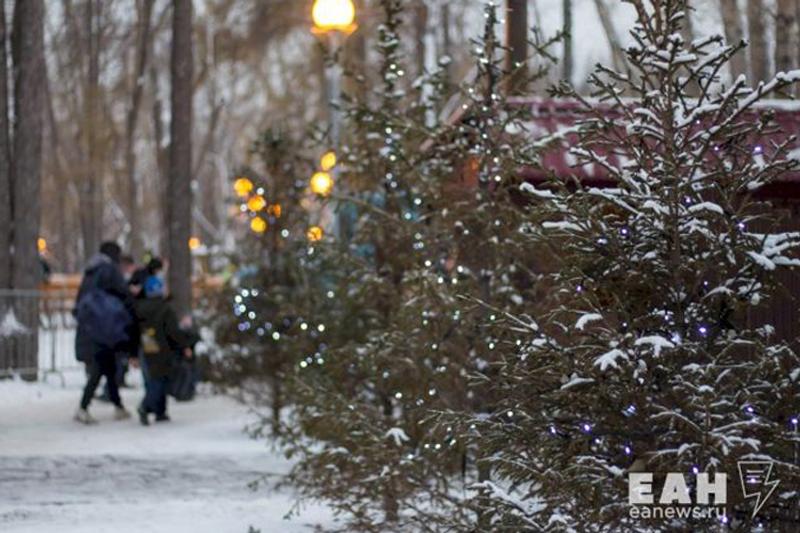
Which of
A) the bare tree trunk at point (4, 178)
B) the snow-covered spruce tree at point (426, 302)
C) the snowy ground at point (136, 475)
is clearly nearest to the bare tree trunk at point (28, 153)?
the bare tree trunk at point (4, 178)

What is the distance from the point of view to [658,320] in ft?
25.3

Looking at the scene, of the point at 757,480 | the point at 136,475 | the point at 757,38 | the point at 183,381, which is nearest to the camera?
the point at 757,480

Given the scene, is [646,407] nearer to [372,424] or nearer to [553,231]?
[553,231]

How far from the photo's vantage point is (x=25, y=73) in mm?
24297

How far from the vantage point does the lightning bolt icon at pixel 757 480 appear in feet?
24.2

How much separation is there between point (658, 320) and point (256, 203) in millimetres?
10660

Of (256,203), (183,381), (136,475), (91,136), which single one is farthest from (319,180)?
(91,136)

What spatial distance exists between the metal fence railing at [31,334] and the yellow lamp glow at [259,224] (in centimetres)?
482

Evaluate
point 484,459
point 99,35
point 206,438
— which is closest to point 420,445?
point 484,459

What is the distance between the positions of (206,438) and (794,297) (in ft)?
33.3

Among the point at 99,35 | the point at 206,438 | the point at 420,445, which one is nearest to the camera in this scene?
the point at 420,445

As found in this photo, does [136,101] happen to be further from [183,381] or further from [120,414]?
[120,414]

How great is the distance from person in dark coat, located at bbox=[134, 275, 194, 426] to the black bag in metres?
2.22

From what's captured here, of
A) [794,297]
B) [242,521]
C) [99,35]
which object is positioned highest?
[99,35]
